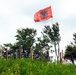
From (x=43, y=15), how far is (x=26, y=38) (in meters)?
20.4

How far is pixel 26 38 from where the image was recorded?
186 ft

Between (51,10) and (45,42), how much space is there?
69.5 feet

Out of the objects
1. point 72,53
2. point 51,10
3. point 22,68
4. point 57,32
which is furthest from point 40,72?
point 57,32

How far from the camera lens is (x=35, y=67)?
2025 centimetres

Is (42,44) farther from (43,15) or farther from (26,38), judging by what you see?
(43,15)

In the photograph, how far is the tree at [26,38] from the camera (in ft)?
184

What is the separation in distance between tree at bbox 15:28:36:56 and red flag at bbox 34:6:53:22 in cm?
1811

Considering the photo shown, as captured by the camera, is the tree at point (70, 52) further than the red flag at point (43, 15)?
Yes

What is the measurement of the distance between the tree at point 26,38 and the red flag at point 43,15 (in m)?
18.1

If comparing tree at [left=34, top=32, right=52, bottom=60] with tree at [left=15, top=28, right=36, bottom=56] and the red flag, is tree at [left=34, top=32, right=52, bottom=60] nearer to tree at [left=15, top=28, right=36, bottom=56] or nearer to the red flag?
tree at [left=15, top=28, right=36, bottom=56]

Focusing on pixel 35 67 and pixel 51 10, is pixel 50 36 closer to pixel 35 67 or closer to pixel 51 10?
pixel 51 10

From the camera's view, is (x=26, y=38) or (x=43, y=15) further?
(x=26, y=38)

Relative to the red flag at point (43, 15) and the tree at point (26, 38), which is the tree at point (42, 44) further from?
the red flag at point (43, 15)

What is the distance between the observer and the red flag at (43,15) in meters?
36.5
